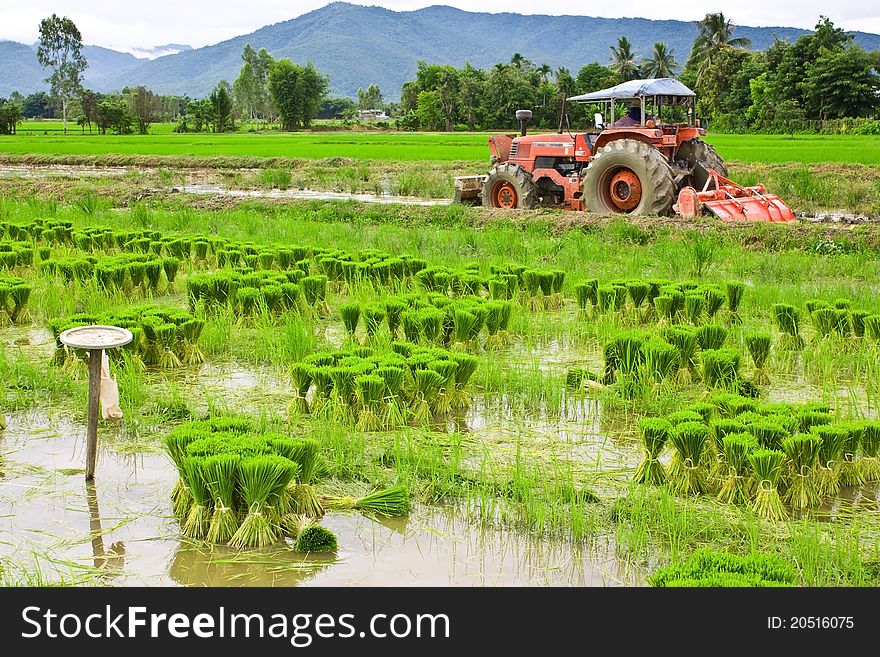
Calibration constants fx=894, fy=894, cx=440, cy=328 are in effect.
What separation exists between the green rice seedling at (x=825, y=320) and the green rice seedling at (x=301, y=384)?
4.13 metres

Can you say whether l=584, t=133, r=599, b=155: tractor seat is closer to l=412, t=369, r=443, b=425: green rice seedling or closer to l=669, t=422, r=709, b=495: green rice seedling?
l=412, t=369, r=443, b=425: green rice seedling

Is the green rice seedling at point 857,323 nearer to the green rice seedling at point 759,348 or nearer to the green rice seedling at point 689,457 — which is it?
the green rice seedling at point 759,348

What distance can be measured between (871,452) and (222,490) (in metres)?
3.16

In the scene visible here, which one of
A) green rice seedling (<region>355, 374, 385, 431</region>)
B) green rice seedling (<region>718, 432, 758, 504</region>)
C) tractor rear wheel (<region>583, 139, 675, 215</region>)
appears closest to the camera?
green rice seedling (<region>718, 432, 758, 504</region>)

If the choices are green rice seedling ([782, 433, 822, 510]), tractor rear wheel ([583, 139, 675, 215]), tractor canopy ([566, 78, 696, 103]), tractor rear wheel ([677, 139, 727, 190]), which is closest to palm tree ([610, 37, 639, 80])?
tractor rear wheel ([677, 139, 727, 190])

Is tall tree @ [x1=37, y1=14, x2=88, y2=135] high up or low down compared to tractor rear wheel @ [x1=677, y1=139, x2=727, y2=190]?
up

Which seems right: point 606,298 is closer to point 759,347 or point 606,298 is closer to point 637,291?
point 637,291

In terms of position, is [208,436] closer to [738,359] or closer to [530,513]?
[530,513]

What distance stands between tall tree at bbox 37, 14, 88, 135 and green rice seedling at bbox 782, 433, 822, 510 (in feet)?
272

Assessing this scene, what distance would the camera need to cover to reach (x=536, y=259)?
10516 millimetres

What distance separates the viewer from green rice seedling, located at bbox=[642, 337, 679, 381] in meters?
5.74

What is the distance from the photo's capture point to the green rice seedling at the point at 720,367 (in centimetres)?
567

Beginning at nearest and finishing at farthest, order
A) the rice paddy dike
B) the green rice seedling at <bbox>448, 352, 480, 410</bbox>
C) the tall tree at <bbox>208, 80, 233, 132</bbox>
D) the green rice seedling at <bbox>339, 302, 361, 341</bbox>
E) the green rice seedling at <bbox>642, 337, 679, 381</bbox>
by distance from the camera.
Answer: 1. the rice paddy dike
2. the green rice seedling at <bbox>448, 352, 480, 410</bbox>
3. the green rice seedling at <bbox>642, 337, 679, 381</bbox>
4. the green rice seedling at <bbox>339, 302, 361, 341</bbox>
5. the tall tree at <bbox>208, 80, 233, 132</bbox>

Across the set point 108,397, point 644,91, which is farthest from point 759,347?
point 644,91
